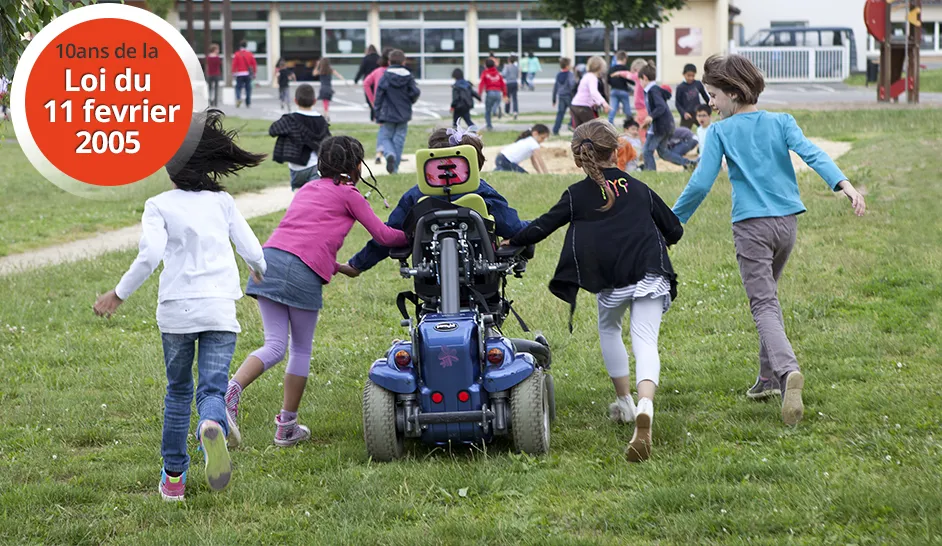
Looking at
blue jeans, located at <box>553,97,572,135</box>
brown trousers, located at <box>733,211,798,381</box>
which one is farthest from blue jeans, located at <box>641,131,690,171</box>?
brown trousers, located at <box>733,211,798,381</box>

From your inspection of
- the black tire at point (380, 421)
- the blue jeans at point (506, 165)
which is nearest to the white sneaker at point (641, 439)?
the black tire at point (380, 421)

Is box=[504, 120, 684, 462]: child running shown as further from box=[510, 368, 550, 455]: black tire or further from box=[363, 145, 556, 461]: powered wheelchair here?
box=[510, 368, 550, 455]: black tire

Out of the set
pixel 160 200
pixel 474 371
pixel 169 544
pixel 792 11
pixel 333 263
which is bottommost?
pixel 169 544

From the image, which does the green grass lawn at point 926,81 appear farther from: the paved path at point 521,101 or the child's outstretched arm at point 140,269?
the child's outstretched arm at point 140,269

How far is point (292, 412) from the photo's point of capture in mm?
5816

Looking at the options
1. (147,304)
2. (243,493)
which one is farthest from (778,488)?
(147,304)

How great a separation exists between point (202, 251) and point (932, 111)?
22043 millimetres

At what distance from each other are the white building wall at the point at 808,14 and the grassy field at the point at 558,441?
4748cm

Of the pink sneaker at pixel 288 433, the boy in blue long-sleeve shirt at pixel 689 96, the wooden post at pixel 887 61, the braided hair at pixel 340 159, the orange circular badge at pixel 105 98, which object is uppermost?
the wooden post at pixel 887 61

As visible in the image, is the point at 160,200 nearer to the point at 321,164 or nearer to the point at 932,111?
the point at 321,164

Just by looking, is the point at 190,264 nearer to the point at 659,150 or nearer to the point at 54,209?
the point at 54,209

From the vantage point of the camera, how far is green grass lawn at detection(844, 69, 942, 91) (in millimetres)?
37409

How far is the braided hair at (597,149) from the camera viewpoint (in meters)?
5.47

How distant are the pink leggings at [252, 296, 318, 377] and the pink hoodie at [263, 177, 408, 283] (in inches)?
9.0
